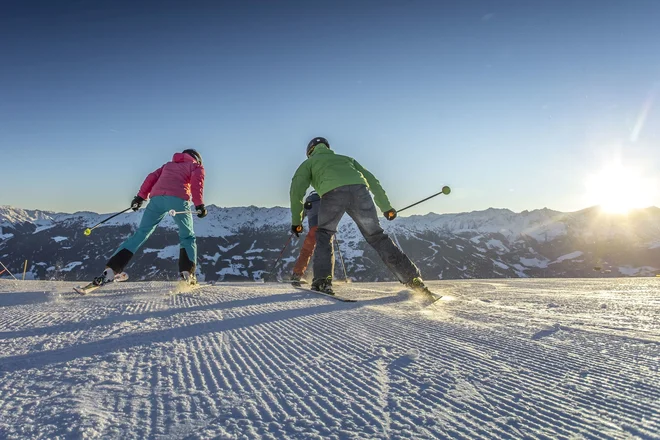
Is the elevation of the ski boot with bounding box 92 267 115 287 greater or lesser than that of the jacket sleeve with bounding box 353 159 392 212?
lesser

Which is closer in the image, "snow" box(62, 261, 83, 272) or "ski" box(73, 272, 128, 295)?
"ski" box(73, 272, 128, 295)

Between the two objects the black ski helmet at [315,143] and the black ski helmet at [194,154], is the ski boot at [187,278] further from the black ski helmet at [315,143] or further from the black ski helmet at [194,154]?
the black ski helmet at [315,143]

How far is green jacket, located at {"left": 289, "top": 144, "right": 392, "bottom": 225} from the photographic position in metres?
5.41

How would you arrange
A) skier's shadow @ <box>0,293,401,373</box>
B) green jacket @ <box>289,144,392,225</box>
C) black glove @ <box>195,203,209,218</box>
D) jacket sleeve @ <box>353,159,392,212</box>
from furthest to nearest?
black glove @ <box>195,203,209,218</box>, jacket sleeve @ <box>353,159,392,212</box>, green jacket @ <box>289,144,392,225</box>, skier's shadow @ <box>0,293,401,373</box>

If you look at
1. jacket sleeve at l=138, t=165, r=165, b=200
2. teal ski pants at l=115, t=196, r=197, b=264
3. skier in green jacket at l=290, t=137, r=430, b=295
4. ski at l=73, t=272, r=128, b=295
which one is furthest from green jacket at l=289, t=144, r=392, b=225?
ski at l=73, t=272, r=128, b=295

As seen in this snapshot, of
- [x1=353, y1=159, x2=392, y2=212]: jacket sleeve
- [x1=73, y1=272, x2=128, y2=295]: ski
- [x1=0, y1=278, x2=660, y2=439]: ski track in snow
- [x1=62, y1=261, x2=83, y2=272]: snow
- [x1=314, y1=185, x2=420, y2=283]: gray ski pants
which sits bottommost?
[x1=62, y1=261, x2=83, y2=272]: snow

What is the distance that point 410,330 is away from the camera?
2.51 m

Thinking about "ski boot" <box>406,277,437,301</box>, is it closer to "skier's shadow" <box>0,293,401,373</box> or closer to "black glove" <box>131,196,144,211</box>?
"skier's shadow" <box>0,293,401,373</box>

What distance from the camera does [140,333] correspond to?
93.8 inches

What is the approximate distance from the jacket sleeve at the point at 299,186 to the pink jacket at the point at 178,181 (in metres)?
1.60

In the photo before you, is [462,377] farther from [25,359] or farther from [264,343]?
[25,359]

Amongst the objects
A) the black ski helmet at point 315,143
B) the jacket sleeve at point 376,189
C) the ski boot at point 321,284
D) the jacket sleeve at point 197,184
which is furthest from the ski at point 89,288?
the jacket sleeve at point 376,189

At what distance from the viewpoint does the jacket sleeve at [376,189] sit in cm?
583

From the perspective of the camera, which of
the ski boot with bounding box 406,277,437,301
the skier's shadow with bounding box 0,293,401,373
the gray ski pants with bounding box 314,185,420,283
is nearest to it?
the skier's shadow with bounding box 0,293,401,373
